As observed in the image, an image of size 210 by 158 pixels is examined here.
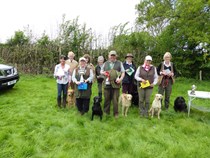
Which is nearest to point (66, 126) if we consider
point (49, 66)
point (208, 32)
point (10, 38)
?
point (49, 66)

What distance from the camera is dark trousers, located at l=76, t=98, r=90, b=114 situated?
5.38m

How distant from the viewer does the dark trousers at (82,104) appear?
5.38 metres

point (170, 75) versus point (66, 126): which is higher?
point (170, 75)

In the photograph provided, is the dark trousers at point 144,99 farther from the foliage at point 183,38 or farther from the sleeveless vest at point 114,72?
the foliage at point 183,38

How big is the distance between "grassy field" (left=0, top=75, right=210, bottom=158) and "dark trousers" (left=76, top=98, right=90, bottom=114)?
172mm

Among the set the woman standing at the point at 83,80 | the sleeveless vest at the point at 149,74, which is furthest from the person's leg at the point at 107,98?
the sleeveless vest at the point at 149,74

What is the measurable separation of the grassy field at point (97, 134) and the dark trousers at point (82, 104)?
17 cm

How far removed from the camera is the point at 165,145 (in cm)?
374

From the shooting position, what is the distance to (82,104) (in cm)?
556

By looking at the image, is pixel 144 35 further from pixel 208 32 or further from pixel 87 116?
pixel 87 116

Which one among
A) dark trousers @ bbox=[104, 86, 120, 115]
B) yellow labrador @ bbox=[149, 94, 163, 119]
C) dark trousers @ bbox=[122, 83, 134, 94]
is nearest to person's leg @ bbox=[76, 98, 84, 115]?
dark trousers @ bbox=[104, 86, 120, 115]

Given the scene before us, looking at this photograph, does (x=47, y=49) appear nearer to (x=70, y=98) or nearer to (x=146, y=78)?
(x=70, y=98)

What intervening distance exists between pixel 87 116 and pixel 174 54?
9.98m

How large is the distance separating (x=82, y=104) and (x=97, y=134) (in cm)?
154
